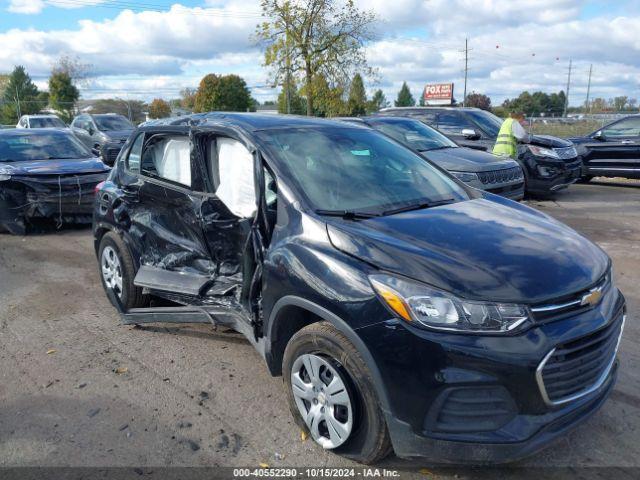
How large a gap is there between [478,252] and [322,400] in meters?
1.16

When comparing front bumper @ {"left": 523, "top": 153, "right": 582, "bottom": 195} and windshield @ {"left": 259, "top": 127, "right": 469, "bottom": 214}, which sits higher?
windshield @ {"left": 259, "top": 127, "right": 469, "bottom": 214}

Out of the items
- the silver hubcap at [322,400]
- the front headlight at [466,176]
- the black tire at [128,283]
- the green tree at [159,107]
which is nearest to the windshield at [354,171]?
the silver hubcap at [322,400]

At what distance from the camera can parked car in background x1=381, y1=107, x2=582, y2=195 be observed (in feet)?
35.5

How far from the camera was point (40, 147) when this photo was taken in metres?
9.72

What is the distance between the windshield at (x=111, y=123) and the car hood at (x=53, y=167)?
10.9 m

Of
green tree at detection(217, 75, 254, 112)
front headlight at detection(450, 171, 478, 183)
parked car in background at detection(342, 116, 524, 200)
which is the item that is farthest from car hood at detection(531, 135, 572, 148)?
green tree at detection(217, 75, 254, 112)

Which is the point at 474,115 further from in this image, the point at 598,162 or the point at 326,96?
the point at 326,96

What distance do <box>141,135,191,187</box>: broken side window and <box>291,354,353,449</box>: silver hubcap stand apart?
1.90m

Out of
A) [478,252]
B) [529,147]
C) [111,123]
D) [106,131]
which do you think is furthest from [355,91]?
[478,252]

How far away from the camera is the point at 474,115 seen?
11875mm

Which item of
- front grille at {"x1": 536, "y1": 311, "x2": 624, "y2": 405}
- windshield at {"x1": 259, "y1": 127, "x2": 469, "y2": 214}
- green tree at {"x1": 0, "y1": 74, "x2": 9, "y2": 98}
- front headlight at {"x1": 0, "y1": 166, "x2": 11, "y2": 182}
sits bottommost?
front grille at {"x1": 536, "y1": 311, "x2": 624, "y2": 405}

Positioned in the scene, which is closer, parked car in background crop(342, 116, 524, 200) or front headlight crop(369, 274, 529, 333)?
front headlight crop(369, 274, 529, 333)

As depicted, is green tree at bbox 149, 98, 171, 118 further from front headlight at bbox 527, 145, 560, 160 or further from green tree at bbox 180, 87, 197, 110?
front headlight at bbox 527, 145, 560, 160

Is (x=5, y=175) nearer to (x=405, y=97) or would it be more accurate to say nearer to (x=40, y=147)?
(x=40, y=147)
